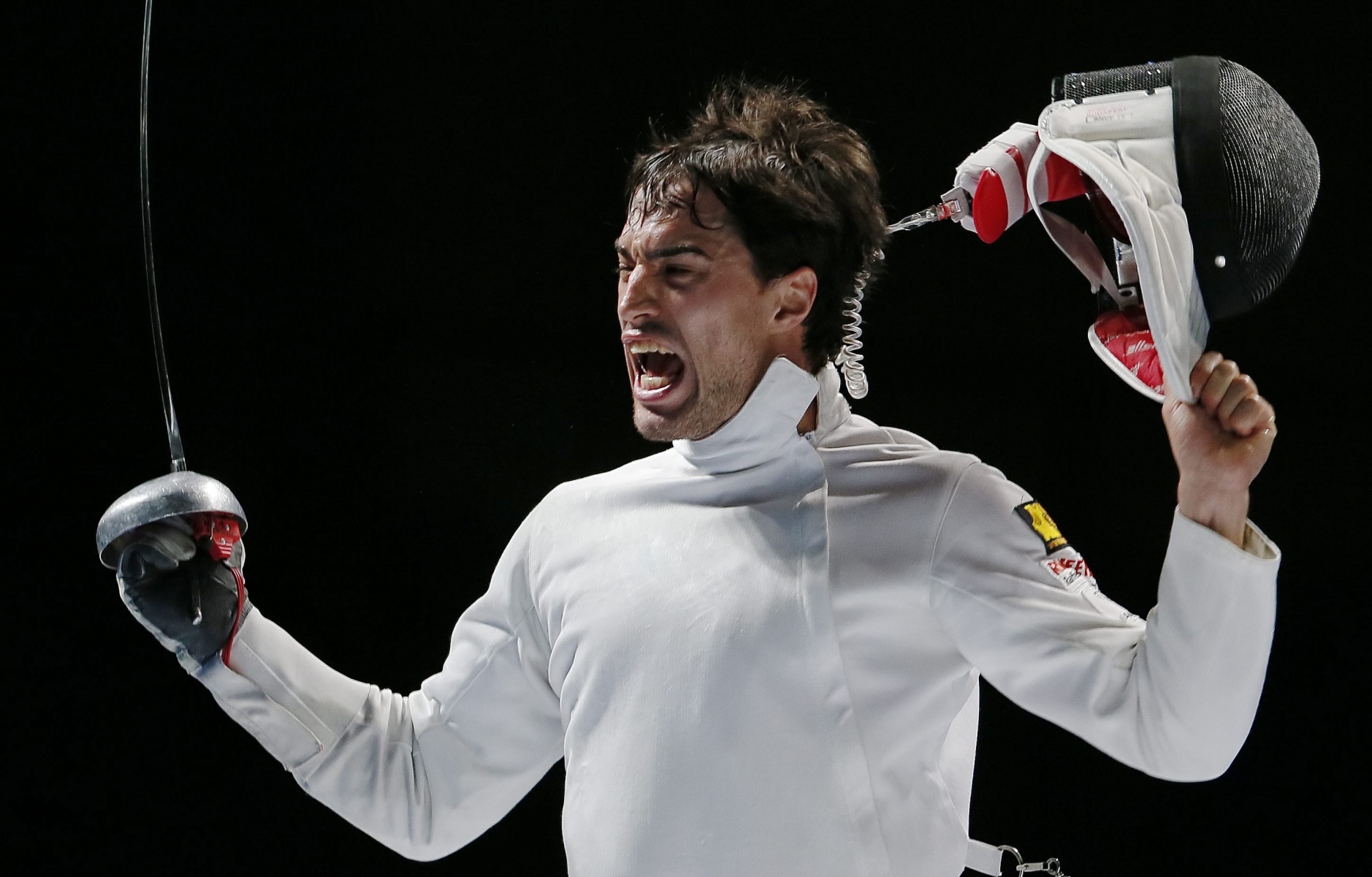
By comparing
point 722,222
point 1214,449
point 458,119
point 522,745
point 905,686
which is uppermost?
point 458,119

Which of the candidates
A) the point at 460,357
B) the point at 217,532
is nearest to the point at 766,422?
the point at 217,532

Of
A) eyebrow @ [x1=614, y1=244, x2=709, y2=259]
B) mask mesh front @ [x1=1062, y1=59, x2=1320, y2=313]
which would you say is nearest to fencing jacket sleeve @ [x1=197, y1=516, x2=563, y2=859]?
eyebrow @ [x1=614, y1=244, x2=709, y2=259]

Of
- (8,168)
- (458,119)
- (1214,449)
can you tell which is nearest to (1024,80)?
(458,119)

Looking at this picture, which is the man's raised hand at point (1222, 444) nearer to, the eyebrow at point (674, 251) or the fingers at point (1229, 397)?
the fingers at point (1229, 397)

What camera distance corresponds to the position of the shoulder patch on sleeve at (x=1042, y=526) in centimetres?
135

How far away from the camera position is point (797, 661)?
4.50ft

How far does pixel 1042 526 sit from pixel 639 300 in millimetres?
470

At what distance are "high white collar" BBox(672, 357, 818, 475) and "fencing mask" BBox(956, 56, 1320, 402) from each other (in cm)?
31

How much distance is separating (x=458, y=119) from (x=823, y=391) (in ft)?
3.54

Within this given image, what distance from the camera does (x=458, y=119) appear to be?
7.66 feet

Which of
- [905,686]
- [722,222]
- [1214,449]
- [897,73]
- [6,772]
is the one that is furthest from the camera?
[897,73]

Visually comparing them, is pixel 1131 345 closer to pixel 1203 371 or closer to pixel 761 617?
pixel 1203 371

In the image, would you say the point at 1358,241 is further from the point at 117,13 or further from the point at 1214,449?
the point at 117,13

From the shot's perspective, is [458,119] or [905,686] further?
[458,119]
